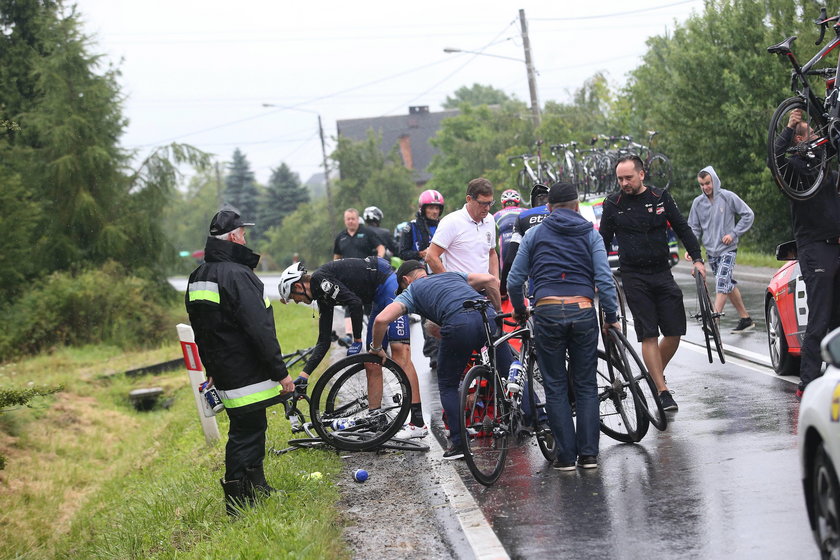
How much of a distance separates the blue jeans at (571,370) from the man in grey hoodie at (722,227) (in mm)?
6296

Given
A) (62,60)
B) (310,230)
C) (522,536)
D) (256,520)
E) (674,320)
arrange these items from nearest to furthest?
(522,536)
(256,520)
(674,320)
(62,60)
(310,230)

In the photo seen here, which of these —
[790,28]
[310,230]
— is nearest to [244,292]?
[790,28]

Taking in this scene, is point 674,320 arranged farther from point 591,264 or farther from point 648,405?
point 591,264

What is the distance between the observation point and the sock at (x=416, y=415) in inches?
368

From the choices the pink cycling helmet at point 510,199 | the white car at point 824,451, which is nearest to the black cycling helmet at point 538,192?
the pink cycling helmet at point 510,199

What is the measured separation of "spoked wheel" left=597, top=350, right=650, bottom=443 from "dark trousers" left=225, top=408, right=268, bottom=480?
257 centimetres

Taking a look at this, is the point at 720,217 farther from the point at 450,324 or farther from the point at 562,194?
the point at 450,324

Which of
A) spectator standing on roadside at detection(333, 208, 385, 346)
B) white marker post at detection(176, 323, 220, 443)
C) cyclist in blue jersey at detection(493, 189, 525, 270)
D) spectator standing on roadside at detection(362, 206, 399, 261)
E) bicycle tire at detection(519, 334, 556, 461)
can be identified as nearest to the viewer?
bicycle tire at detection(519, 334, 556, 461)

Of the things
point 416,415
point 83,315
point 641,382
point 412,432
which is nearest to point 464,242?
point 416,415

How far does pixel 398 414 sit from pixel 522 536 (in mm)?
3133

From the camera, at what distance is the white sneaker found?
9.38 m

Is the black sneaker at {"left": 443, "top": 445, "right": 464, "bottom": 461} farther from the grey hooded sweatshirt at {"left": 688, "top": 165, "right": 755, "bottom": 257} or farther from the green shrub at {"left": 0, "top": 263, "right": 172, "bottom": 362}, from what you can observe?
the green shrub at {"left": 0, "top": 263, "right": 172, "bottom": 362}

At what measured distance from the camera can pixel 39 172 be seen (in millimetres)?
30891

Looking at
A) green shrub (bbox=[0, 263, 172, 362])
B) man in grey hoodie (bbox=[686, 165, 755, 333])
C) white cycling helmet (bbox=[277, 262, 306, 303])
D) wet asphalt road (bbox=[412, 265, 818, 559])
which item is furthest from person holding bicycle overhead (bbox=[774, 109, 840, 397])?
green shrub (bbox=[0, 263, 172, 362])
